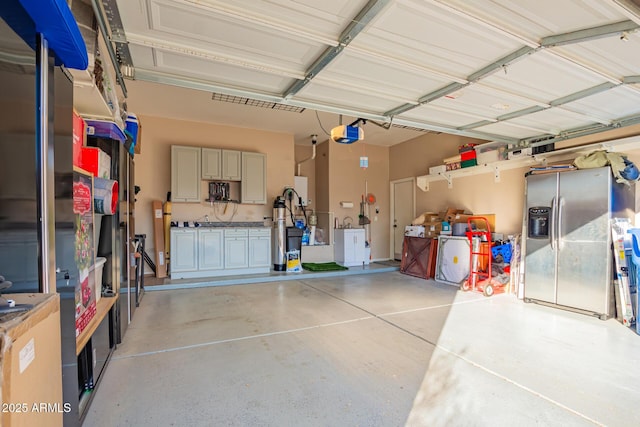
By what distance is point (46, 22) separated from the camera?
117 centimetres

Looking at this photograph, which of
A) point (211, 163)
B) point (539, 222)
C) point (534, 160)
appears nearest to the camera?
point (539, 222)

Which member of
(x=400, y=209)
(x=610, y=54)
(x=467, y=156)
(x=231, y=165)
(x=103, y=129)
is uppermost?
(x=610, y=54)

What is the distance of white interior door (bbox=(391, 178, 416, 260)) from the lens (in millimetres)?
7969

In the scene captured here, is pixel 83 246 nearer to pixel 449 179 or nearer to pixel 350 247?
pixel 350 247

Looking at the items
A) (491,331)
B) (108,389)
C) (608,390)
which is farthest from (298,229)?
(608,390)

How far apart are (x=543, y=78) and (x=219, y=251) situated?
5549mm

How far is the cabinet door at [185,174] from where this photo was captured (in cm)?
606

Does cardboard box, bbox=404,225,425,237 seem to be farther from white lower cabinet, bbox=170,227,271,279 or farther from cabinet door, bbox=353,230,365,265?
white lower cabinet, bbox=170,227,271,279

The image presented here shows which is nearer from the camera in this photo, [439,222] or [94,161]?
[94,161]

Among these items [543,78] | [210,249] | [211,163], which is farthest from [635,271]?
[211,163]

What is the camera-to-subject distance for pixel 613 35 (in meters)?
2.28

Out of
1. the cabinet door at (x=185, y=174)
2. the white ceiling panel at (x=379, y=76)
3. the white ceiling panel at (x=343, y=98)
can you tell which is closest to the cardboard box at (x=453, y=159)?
the white ceiling panel at (x=343, y=98)

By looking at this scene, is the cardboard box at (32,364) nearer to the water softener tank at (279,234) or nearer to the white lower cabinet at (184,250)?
the white lower cabinet at (184,250)

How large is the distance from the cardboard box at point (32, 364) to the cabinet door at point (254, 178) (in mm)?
5581
